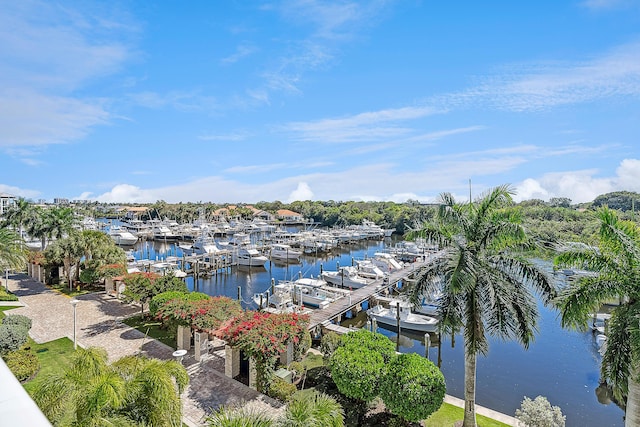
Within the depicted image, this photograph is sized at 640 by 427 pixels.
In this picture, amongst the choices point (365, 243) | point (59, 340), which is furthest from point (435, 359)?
point (365, 243)

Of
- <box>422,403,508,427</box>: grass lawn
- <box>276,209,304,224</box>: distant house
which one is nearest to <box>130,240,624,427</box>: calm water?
<box>422,403,508,427</box>: grass lawn

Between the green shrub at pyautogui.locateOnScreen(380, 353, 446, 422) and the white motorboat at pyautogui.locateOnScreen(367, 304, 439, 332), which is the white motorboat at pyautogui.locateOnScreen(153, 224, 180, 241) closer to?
the white motorboat at pyautogui.locateOnScreen(367, 304, 439, 332)

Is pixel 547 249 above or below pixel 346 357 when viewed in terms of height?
above

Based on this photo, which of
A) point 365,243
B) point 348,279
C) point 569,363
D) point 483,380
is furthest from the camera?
point 365,243

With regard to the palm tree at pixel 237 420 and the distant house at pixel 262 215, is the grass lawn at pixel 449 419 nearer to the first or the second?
the palm tree at pixel 237 420

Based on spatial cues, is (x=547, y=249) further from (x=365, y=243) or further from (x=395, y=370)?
(x=365, y=243)

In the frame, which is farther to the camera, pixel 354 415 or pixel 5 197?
pixel 5 197

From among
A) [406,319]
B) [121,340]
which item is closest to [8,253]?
[121,340]
